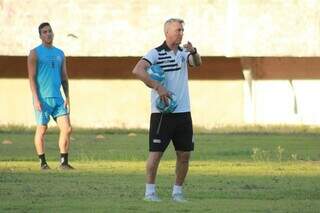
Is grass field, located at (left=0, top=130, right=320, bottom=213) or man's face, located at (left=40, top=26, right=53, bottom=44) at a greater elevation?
man's face, located at (left=40, top=26, right=53, bottom=44)

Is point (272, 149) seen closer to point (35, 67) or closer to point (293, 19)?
point (35, 67)

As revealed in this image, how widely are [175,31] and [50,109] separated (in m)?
6.28

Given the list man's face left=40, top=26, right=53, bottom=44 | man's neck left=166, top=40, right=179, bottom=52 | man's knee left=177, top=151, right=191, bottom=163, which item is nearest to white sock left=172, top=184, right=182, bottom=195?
man's knee left=177, top=151, right=191, bottom=163

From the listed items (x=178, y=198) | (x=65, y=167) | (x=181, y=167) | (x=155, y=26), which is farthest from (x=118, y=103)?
(x=178, y=198)

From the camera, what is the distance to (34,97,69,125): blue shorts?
2081 centimetres

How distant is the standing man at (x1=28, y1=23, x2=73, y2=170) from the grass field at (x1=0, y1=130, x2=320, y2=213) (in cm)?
50

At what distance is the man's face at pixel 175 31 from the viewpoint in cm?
1502

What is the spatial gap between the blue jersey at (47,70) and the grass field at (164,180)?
4.25ft

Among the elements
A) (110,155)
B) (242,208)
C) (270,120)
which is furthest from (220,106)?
(242,208)

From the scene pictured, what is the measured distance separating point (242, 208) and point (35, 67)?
7683 mm

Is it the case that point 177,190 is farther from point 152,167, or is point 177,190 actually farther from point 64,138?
point 64,138

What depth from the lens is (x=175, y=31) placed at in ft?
49.3

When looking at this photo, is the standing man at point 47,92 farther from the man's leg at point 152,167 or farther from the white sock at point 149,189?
the white sock at point 149,189

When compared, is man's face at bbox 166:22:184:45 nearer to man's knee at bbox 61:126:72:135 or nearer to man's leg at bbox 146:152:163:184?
man's leg at bbox 146:152:163:184
